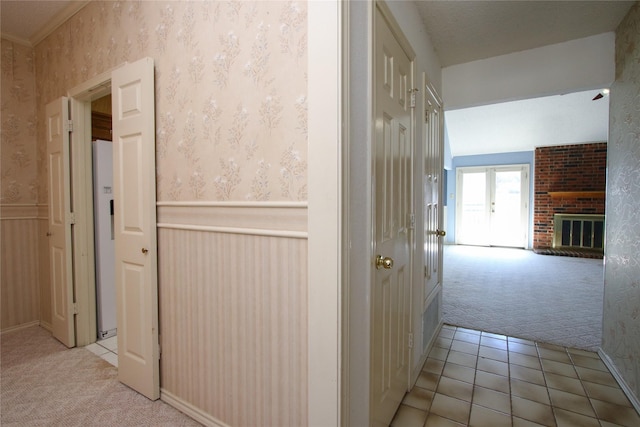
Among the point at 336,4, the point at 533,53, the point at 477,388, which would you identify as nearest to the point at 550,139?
the point at 533,53

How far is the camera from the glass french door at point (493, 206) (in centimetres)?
716

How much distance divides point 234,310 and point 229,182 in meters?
0.61

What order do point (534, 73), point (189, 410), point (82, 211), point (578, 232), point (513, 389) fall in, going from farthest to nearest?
1. point (578, 232)
2. point (534, 73)
3. point (82, 211)
4. point (513, 389)
5. point (189, 410)

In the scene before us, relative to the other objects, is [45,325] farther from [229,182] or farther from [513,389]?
[513,389]

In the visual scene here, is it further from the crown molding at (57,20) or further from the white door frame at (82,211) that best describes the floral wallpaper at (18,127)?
the white door frame at (82,211)

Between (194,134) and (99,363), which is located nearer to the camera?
(194,134)

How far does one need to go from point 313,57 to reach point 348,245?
0.71 m

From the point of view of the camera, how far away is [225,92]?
4.75 feet

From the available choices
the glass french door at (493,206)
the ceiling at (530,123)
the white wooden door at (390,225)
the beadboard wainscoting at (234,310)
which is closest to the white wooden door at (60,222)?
the beadboard wainscoting at (234,310)

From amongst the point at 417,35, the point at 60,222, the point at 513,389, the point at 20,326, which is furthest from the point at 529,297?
the point at 20,326

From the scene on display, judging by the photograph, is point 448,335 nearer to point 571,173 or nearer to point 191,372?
point 191,372

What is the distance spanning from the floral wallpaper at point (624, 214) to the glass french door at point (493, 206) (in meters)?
5.47

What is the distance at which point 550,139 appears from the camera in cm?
646

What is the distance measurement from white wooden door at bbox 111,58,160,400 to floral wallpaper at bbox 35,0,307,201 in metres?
0.07
